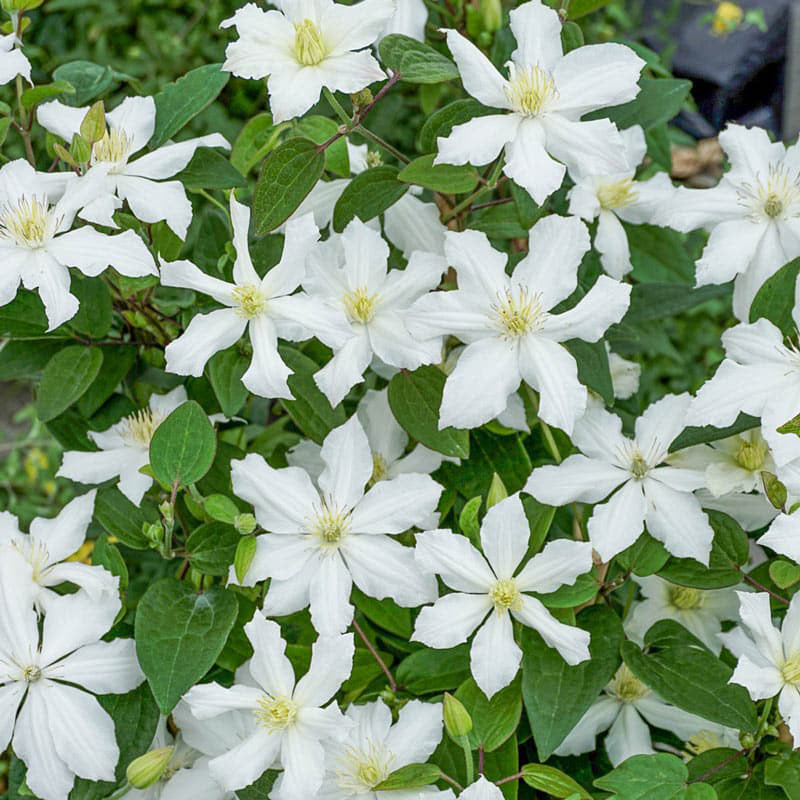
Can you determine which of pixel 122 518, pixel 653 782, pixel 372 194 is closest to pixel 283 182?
pixel 372 194

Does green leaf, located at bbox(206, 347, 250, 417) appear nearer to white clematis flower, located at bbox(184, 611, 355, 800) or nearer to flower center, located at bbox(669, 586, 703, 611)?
white clematis flower, located at bbox(184, 611, 355, 800)

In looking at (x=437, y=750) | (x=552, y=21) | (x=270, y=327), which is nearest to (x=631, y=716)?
(x=437, y=750)

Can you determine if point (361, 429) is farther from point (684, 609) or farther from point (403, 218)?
point (684, 609)

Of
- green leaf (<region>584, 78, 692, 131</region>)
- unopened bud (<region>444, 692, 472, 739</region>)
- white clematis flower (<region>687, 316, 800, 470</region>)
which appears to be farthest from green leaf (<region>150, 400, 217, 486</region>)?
green leaf (<region>584, 78, 692, 131</region>)

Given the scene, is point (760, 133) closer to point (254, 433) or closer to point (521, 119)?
point (521, 119)

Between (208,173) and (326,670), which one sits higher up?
(208,173)
